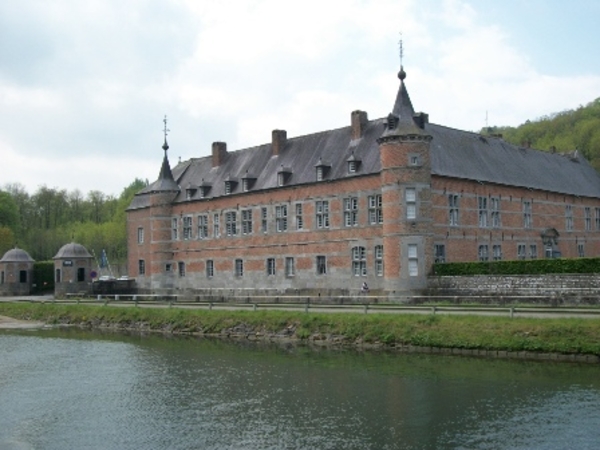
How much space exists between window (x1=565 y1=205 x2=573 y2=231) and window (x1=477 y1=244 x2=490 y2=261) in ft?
30.1

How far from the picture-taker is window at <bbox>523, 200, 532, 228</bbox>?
41.8 metres

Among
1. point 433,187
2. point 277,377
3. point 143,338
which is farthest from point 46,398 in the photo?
point 433,187

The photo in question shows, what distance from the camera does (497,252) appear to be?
39781mm

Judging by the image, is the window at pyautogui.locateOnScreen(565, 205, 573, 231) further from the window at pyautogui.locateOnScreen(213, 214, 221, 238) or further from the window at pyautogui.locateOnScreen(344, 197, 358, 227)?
the window at pyautogui.locateOnScreen(213, 214, 221, 238)

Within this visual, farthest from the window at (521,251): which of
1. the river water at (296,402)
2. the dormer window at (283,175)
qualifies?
the river water at (296,402)

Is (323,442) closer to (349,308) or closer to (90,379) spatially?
(90,379)

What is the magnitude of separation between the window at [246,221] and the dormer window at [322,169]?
19.8 ft

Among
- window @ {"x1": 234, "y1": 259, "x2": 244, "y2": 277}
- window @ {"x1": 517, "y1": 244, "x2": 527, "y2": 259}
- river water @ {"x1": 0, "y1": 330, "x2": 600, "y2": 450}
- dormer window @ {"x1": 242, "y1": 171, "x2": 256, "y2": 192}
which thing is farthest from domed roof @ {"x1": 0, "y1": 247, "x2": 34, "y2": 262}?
window @ {"x1": 517, "y1": 244, "x2": 527, "y2": 259}

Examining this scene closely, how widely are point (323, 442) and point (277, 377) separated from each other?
669 centimetres

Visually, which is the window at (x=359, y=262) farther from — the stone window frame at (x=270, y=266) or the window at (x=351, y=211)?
the stone window frame at (x=270, y=266)

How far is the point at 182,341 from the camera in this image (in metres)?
29.7

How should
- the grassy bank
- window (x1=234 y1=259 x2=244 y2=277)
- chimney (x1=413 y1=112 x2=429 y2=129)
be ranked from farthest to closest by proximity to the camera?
1. window (x1=234 y1=259 x2=244 y2=277)
2. chimney (x1=413 y1=112 x2=429 y2=129)
3. the grassy bank

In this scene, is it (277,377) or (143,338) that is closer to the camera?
(277,377)

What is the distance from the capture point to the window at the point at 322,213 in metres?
Result: 39.4
